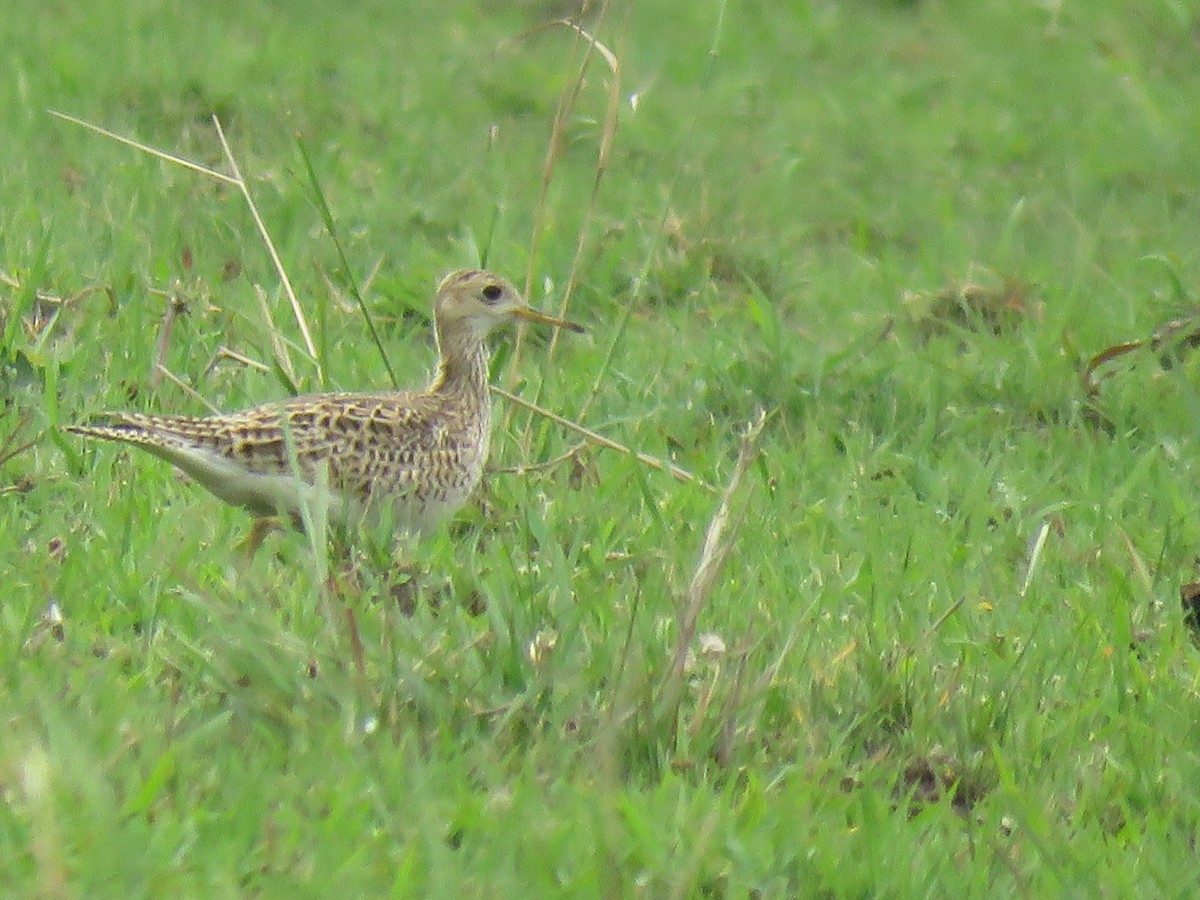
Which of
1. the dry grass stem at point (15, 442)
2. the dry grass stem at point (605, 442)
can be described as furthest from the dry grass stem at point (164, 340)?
the dry grass stem at point (605, 442)

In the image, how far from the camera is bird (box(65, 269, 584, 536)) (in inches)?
227

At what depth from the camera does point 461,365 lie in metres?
6.96

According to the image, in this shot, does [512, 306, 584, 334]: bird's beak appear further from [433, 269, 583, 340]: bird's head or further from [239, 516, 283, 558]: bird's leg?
[239, 516, 283, 558]: bird's leg

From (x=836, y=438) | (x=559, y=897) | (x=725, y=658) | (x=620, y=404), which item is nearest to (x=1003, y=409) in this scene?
(x=836, y=438)

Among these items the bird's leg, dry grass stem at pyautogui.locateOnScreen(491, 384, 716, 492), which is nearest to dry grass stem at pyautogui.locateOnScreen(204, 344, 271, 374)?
dry grass stem at pyautogui.locateOnScreen(491, 384, 716, 492)

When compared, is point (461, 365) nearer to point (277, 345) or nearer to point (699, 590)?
point (277, 345)

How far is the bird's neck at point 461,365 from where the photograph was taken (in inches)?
269

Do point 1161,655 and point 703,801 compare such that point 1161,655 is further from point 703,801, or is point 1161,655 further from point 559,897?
point 559,897

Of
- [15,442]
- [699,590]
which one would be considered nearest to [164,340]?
[15,442]

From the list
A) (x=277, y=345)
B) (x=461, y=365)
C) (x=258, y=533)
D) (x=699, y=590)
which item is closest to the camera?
(x=699, y=590)

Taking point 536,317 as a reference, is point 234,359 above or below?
below

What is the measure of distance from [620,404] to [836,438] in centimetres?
75

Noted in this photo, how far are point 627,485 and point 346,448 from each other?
94 cm

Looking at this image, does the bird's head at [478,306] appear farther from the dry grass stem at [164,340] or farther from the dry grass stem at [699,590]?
the dry grass stem at [699,590]
